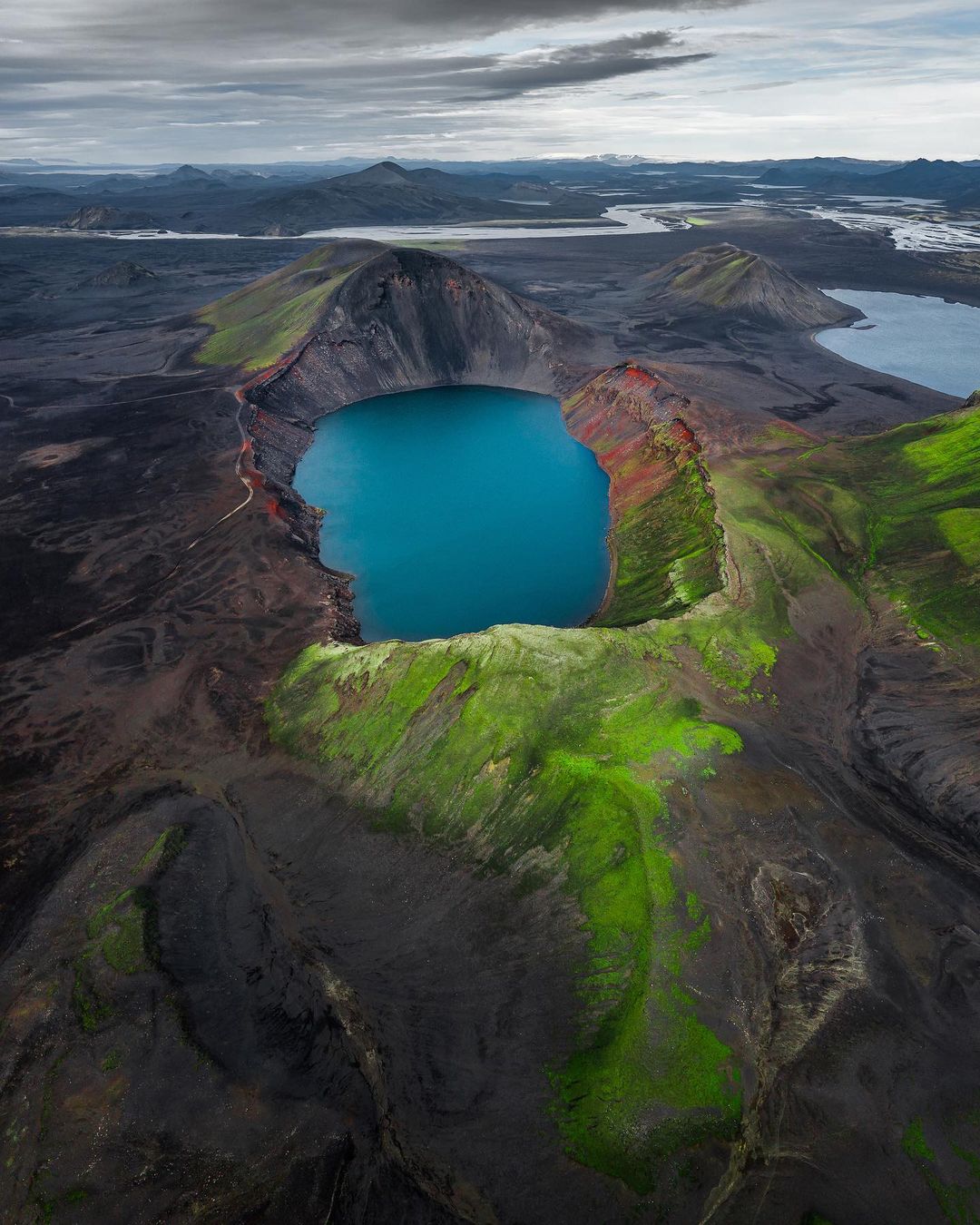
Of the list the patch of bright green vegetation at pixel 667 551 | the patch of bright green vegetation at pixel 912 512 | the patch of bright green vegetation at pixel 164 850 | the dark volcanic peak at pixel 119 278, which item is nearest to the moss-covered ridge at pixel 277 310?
the dark volcanic peak at pixel 119 278

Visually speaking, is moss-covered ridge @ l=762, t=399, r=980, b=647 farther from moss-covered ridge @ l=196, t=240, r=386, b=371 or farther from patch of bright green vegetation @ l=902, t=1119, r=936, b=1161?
moss-covered ridge @ l=196, t=240, r=386, b=371

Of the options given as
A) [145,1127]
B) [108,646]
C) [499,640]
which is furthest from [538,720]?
[108,646]

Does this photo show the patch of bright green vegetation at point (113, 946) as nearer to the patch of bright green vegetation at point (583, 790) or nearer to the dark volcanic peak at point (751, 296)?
the patch of bright green vegetation at point (583, 790)

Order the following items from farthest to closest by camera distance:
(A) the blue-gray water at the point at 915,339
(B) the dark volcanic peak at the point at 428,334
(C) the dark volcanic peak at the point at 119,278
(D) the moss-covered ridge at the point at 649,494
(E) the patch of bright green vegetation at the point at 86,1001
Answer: (C) the dark volcanic peak at the point at 119,278 → (A) the blue-gray water at the point at 915,339 → (B) the dark volcanic peak at the point at 428,334 → (D) the moss-covered ridge at the point at 649,494 → (E) the patch of bright green vegetation at the point at 86,1001

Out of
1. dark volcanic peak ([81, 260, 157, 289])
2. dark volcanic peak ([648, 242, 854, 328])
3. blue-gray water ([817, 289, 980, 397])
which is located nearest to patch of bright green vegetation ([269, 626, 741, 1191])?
blue-gray water ([817, 289, 980, 397])

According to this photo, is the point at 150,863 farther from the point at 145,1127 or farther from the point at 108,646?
the point at 108,646
